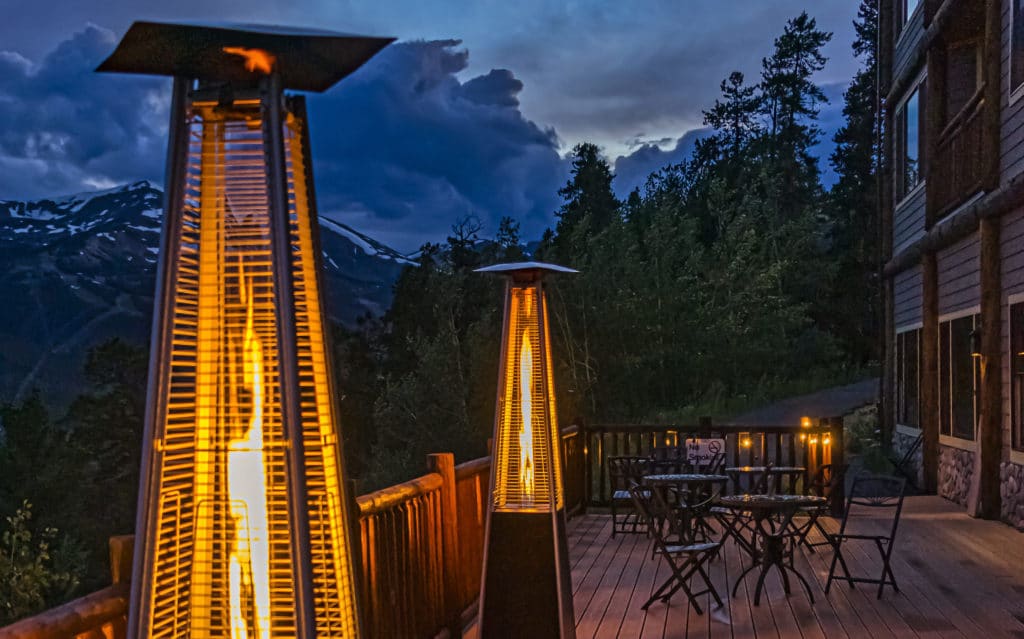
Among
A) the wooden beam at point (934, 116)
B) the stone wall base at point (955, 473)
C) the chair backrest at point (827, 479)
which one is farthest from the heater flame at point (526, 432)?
the wooden beam at point (934, 116)

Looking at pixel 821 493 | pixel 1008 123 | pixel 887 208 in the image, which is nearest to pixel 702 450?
pixel 821 493

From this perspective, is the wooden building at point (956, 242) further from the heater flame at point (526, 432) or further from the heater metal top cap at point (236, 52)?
the heater metal top cap at point (236, 52)

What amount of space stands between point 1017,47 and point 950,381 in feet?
12.7

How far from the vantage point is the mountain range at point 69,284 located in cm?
5356

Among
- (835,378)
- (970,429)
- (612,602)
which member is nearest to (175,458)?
(612,602)

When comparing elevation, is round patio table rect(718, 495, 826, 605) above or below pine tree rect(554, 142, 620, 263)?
below

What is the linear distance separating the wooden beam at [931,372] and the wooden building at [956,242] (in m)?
0.01

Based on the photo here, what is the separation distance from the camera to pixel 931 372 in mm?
11867

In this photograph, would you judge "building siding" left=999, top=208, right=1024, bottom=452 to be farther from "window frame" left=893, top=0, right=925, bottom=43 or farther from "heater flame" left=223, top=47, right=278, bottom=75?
"heater flame" left=223, top=47, right=278, bottom=75

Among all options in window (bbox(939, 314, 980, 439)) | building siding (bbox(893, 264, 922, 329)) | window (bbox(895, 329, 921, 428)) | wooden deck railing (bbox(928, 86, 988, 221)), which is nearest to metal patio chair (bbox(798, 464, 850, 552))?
window (bbox(939, 314, 980, 439))

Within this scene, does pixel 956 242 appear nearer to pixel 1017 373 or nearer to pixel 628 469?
pixel 1017 373

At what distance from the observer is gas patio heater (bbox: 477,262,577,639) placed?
4832mm

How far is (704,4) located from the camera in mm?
70312

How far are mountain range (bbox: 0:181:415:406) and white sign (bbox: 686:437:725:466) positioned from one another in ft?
125
